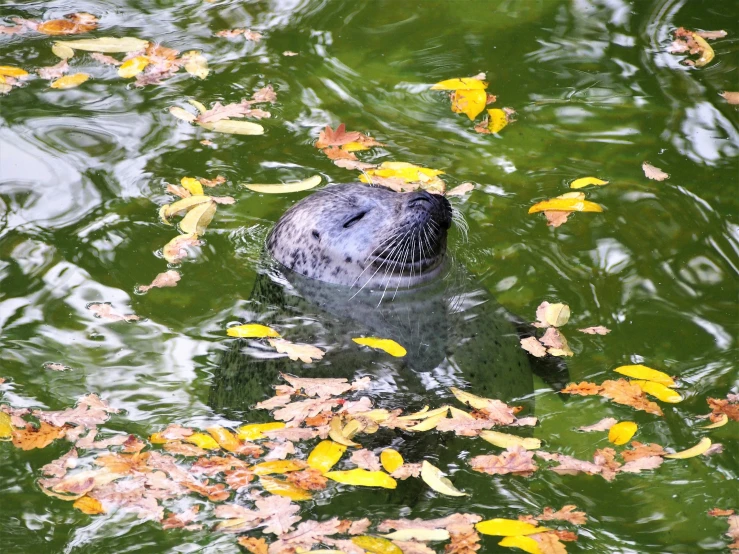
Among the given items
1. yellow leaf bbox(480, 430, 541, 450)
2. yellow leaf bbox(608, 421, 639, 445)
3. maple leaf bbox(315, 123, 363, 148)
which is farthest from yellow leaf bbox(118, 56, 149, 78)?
yellow leaf bbox(608, 421, 639, 445)

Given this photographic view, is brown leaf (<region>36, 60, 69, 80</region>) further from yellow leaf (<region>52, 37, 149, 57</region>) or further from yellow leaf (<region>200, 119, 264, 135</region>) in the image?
yellow leaf (<region>200, 119, 264, 135</region>)

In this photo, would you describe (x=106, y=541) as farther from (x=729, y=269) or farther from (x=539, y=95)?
(x=539, y=95)

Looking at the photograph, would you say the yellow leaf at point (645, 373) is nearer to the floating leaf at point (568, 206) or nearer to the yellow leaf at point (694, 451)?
the yellow leaf at point (694, 451)

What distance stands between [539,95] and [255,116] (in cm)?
260

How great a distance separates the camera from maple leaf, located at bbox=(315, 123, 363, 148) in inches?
336

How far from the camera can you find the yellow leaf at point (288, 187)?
7.88 m

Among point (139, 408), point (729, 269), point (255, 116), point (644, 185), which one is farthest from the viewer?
point (255, 116)

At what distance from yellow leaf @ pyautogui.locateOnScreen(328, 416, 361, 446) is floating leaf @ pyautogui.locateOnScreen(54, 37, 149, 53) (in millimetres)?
5839

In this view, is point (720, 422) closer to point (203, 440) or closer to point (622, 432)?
point (622, 432)

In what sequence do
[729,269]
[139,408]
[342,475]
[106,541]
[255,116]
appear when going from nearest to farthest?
[106,541] < [342,475] < [139,408] < [729,269] < [255,116]

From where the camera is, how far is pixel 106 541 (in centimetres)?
461

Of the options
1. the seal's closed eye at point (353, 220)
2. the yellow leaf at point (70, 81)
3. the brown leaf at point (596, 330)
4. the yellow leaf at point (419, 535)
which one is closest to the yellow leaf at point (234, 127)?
the yellow leaf at point (70, 81)

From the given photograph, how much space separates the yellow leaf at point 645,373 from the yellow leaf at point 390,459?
1699 mm

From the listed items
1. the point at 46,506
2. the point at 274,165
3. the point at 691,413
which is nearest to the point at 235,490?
the point at 46,506
